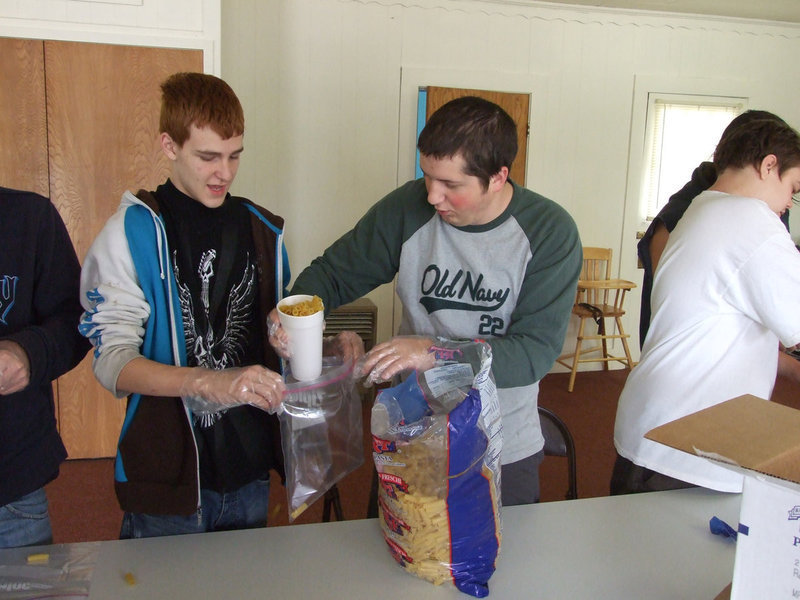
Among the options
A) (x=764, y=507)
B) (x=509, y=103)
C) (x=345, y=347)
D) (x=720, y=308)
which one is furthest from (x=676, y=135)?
(x=764, y=507)

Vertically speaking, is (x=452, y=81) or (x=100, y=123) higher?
(x=452, y=81)

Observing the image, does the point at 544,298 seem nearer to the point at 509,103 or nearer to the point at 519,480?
the point at 519,480

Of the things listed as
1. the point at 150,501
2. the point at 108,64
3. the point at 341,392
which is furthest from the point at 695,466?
the point at 108,64

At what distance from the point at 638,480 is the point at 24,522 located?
1318mm

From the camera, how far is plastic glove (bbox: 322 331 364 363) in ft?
4.08

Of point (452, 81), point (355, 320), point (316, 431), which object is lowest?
point (355, 320)

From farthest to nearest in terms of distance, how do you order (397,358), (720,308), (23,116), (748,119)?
(23,116)
(748,119)
(720,308)
(397,358)

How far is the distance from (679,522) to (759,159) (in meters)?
0.88

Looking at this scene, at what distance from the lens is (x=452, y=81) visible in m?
4.27

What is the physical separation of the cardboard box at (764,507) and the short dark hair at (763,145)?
876mm

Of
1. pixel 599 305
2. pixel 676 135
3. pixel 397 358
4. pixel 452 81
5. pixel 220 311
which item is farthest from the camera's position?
pixel 676 135

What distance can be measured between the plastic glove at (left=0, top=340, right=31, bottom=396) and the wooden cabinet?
2.07m

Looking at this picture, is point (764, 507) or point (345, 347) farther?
point (345, 347)

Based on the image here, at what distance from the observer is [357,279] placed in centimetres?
148
